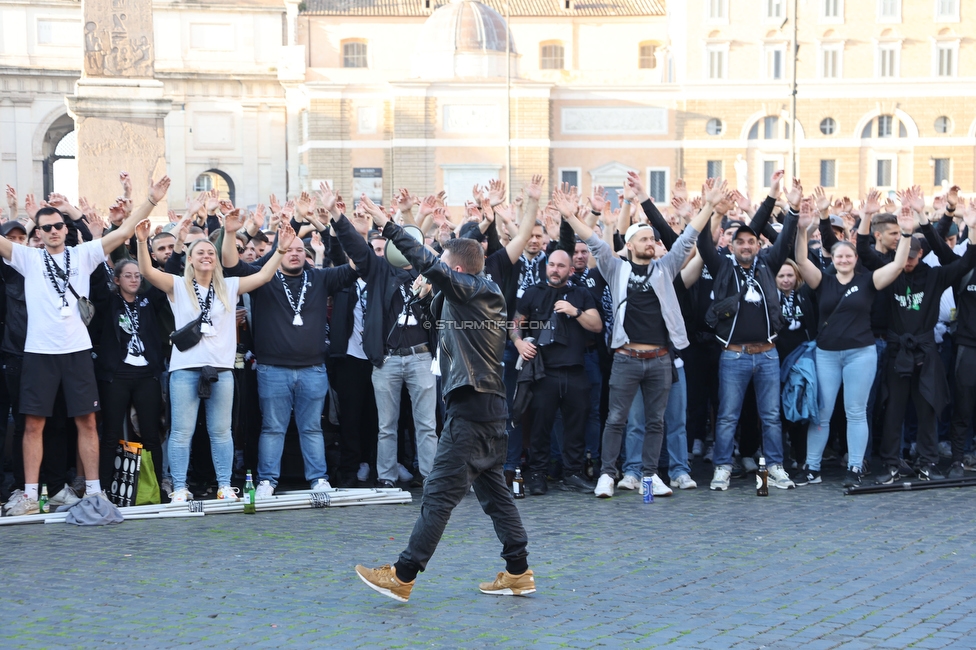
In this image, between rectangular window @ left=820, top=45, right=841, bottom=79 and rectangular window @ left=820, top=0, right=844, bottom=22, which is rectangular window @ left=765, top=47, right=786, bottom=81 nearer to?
rectangular window @ left=820, top=45, right=841, bottom=79

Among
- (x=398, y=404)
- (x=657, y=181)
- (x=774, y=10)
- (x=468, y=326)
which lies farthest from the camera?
(x=774, y=10)

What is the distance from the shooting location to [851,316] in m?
10.7

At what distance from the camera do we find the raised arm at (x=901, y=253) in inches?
414

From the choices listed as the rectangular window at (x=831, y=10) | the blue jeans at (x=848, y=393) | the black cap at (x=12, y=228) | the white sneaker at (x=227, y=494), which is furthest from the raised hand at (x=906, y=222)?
the rectangular window at (x=831, y=10)

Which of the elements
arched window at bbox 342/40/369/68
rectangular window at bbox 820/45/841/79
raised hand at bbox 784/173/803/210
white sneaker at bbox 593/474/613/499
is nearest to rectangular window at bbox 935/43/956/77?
rectangular window at bbox 820/45/841/79

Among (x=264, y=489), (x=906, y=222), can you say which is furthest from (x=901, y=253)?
(x=264, y=489)

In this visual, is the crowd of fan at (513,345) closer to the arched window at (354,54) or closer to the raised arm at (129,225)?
the raised arm at (129,225)

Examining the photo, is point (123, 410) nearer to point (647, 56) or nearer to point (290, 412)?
point (290, 412)

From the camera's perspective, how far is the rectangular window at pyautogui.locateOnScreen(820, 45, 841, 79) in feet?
202

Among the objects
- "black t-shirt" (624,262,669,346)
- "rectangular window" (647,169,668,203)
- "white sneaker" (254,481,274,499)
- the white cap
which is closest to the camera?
"white sneaker" (254,481,274,499)

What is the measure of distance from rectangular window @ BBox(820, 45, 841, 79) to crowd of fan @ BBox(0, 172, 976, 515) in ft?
172

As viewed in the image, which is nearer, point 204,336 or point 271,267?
point 204,336

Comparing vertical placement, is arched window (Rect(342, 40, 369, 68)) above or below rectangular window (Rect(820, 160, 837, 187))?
above

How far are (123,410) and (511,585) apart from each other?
4182 mm
